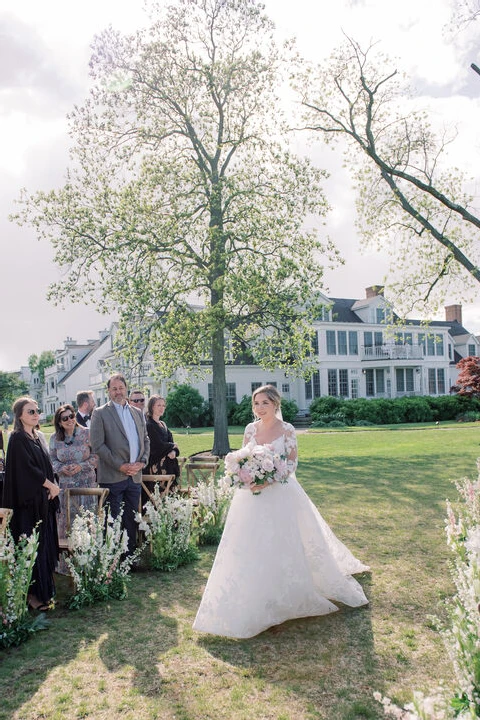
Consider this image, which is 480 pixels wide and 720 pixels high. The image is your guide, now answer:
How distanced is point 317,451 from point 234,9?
16.8 meters

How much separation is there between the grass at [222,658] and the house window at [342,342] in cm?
3996

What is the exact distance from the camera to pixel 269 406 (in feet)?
19.4

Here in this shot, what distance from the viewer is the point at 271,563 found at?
529 centimetres

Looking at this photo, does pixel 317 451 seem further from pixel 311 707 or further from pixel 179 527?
pixel 311 707

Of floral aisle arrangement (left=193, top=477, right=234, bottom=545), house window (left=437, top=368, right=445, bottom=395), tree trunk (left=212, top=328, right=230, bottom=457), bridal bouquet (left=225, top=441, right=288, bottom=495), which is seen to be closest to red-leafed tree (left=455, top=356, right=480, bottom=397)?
tree trunk (left=212, top=328, right=230, bottom=457)

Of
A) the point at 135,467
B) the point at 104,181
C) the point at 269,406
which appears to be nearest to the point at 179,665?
the point at 269,406

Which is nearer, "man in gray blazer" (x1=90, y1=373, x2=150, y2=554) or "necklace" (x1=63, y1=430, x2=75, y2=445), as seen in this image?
"man in gray blazer" (x1=90, y1=373, x2=150, y2=554)

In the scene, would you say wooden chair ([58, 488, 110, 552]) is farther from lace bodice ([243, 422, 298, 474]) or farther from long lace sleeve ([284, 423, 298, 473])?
long lace sleeve ([284, 423, 298, 473])

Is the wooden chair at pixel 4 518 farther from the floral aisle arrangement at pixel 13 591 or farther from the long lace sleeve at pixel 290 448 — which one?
the long lace sleeve at pixel 290 448

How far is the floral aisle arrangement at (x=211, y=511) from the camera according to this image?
8.43 metres

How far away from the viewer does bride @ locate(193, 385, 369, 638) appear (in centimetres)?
513

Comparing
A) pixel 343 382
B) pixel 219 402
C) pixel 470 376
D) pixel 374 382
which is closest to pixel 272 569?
pixel 219 402

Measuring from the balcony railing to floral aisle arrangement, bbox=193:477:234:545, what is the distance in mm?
40943

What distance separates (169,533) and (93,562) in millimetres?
1306
